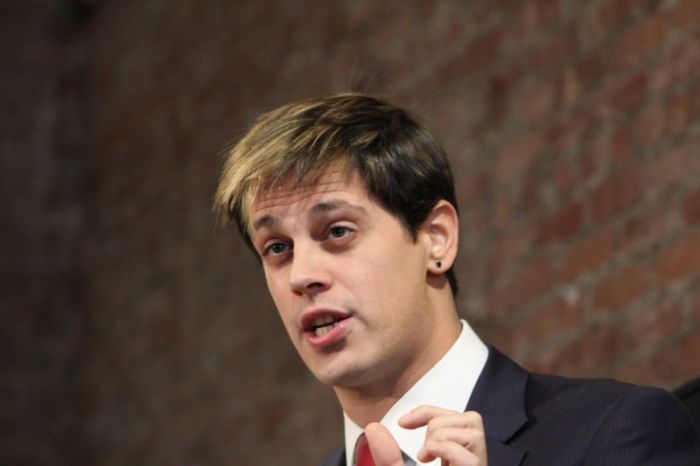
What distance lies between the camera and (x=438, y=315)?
2020 mm

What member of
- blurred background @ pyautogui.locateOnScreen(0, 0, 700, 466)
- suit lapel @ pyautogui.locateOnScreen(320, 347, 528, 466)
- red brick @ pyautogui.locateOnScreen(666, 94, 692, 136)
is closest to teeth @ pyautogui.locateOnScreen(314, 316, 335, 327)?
suit lapel @ pyautogui.locateOnScreen(320, 347, 528, 466)

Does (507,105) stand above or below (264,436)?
above

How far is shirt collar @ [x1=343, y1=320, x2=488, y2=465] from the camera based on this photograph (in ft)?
6.27

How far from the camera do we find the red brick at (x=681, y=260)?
2.73m

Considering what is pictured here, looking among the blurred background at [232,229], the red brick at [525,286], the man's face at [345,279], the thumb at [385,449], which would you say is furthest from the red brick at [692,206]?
the thumb at [385,449]

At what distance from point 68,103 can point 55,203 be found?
0.37m

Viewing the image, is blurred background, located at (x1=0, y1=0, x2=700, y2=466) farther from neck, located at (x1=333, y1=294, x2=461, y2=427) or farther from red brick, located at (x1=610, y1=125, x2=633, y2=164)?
neck, located at (x1=333, y1=294, x2=461, y2=427)

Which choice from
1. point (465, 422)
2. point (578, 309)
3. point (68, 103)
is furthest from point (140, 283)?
point (465, 422)

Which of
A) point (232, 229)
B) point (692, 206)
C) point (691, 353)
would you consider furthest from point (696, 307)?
point (232, 229)

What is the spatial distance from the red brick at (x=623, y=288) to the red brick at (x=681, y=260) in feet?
0.14

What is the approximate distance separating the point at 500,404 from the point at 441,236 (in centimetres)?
28

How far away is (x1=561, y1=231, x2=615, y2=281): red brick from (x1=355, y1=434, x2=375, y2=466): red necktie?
44.5 inches

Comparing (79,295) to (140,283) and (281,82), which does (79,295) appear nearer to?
(140,283)

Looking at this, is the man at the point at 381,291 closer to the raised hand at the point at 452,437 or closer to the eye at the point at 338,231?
the eye at the point at 338,231
